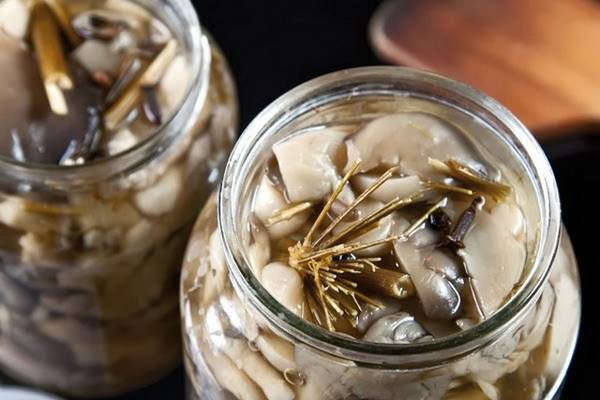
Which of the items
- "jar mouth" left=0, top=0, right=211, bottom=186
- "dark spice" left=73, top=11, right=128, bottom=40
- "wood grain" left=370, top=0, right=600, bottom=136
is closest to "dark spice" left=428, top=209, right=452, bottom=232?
"jar mouth" left=0, top=0, right=211, bottom=186

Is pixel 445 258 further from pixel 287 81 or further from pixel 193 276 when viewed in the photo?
pixel 287 81

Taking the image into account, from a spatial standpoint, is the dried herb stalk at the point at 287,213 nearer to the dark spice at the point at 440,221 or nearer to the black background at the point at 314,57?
the dark spice at the point at 440,221

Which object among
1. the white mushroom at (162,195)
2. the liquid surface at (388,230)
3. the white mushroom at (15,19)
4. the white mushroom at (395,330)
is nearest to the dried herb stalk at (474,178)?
the liquid surface at (388,230)

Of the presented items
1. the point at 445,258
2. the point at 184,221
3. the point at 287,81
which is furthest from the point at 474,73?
the point at 445,258

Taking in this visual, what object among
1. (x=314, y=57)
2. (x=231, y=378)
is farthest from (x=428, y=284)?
(x=314, y=57)

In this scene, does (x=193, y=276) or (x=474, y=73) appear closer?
(x=193, y=276)

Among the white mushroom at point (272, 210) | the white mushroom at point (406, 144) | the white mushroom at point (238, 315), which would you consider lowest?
the white mushroom at point (238, 315)
